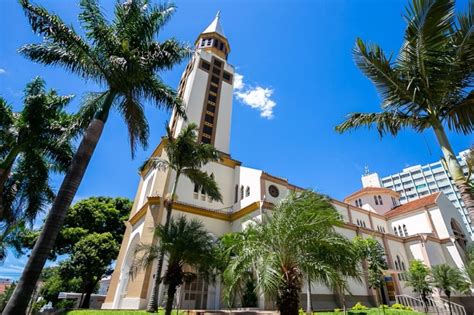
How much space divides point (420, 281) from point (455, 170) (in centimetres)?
2453

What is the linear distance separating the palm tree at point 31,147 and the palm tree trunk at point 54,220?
232cm

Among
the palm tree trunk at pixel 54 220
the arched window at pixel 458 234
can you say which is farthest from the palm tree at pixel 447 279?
the palm tree trunk at pixel 54 220

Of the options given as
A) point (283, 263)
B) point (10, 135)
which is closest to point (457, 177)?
point (283, 263)

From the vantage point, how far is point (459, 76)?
632 cm

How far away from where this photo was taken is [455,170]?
6.02 m

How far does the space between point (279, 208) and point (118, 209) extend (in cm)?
2941

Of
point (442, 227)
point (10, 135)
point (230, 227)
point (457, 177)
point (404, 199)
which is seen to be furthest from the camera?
point (404, 199)

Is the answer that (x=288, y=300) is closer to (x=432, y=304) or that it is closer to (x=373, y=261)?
(x=373, y=261)

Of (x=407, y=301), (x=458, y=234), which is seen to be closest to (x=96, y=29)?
(x=407, y=301)

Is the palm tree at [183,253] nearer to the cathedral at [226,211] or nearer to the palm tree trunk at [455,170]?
the cathedral at [226,211]

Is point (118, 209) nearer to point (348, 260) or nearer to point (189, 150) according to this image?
point (189, 150)

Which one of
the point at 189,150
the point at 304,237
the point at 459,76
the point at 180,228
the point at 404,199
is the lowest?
the point at 304,237

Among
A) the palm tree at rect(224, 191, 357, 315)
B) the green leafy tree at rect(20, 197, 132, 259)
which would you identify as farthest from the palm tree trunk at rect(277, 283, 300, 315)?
the green leafy tree at rect(20, 197, 132, 259)

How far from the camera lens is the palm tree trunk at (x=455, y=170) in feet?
18.7
